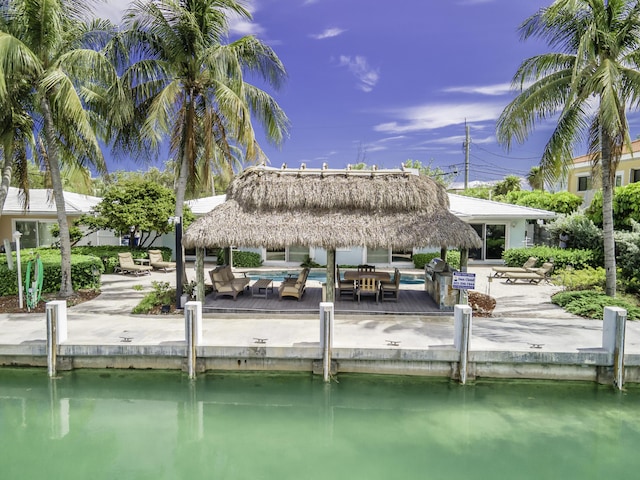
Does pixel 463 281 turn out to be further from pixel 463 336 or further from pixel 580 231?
pixel 580 231

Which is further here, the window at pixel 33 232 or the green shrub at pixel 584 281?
the window at pixel 33 232

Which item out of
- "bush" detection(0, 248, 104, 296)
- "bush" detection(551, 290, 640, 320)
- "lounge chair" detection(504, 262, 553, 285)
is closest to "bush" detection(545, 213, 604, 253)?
"lounge chair" detection(504, 262, 553, 285)

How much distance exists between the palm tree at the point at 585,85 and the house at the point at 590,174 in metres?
9.40

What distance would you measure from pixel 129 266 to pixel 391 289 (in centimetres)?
1238

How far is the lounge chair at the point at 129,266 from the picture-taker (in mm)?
18469

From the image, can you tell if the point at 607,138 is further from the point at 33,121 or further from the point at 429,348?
the point at 33,121

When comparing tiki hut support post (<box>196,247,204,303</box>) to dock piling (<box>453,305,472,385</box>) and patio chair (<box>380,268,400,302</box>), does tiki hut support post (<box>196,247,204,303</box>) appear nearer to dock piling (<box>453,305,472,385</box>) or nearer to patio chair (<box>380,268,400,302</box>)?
patio chair (<box>380,268,400,302</box>)

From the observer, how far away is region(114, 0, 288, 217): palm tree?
12.1m

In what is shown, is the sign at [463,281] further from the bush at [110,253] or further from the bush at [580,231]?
the bush at [110,253]

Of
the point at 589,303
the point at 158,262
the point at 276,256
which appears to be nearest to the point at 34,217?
the point at 158,262

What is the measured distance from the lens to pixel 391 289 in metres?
12.4

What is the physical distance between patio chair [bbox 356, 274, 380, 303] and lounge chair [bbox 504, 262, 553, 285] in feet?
24.5

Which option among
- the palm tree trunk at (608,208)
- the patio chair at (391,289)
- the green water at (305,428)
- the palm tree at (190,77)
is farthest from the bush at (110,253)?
the palm tree trunk at (608,208)

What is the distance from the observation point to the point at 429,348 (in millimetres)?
8375
